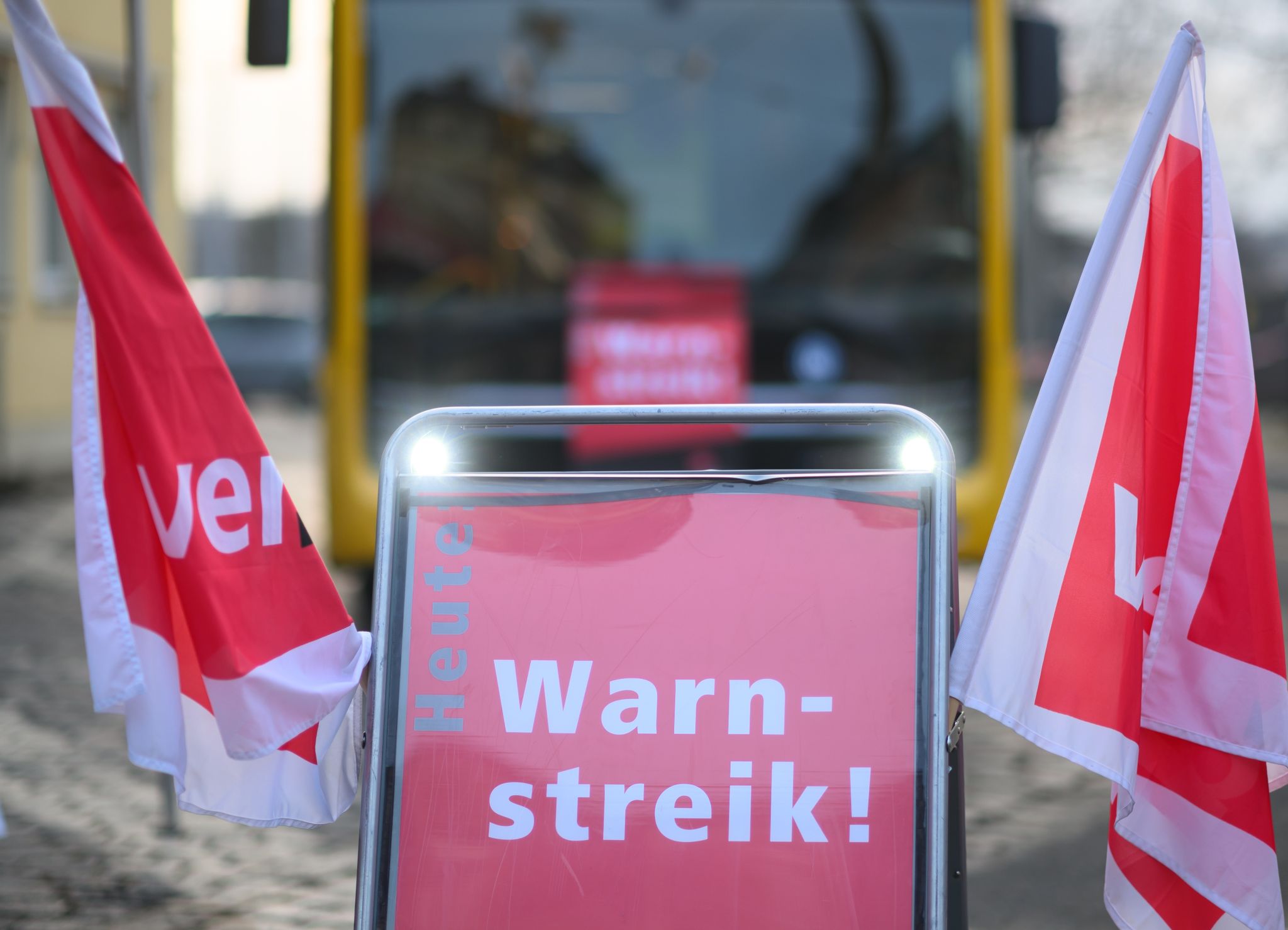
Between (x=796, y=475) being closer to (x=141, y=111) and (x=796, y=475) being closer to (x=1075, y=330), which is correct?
(x=1075, y=330)

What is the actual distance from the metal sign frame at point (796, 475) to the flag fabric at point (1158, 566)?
0.08 metres

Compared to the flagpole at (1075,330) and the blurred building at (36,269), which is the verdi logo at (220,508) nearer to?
the flagpole at (1075,330)

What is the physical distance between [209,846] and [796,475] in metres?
2.35

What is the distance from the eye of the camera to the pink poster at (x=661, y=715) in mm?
2766

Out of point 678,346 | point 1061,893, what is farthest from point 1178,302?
point 678,346

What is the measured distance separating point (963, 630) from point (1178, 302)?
28.1 inches

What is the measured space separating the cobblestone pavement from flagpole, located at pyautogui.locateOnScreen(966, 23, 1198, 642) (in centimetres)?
138

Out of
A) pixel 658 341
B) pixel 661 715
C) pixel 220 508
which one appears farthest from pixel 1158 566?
pixel 658 341

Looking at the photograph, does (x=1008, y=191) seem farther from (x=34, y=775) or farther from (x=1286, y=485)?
(x=1286, y=485)

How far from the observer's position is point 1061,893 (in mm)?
4133

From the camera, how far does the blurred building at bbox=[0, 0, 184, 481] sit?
1571 centimetres

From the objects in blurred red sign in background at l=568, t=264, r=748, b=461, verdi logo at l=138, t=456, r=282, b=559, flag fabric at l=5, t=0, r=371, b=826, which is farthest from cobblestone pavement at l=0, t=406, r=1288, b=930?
blurred red sign in background at l=568, t=264, r=748, b=461

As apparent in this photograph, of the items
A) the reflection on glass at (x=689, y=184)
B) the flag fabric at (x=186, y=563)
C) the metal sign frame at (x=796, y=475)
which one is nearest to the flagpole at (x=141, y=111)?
the flag fabric at (x=186, y=563)

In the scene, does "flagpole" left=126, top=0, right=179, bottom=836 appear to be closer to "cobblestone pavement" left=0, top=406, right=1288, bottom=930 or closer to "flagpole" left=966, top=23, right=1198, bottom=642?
"cobblestone pavement" left=0, top=406, right=1288, bottom=930
